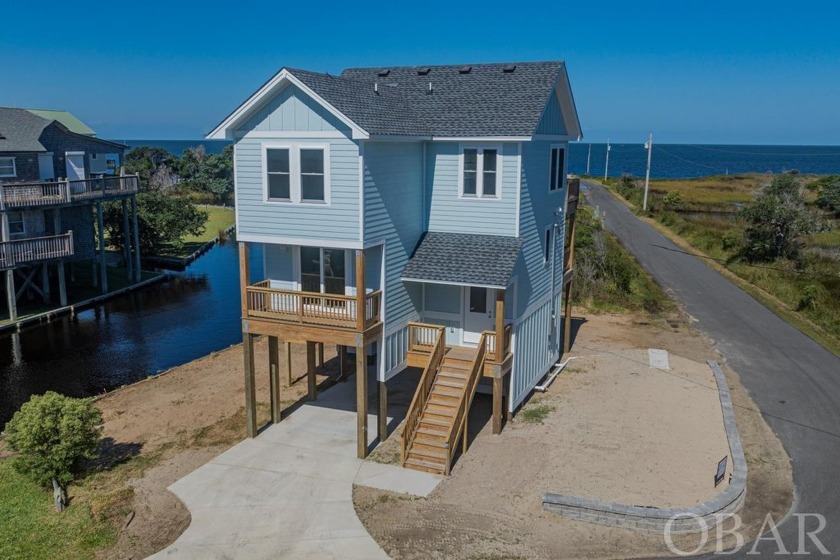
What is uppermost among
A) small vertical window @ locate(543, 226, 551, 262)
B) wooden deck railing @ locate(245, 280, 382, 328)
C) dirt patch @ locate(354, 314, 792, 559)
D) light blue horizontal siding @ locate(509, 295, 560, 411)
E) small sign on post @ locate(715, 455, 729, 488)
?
small vertical window @ locate(543, 226, 551, 262)

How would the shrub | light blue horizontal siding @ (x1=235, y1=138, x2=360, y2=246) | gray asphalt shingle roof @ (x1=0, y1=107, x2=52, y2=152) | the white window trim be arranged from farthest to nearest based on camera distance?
1. the shrub
2. gray asphalt shingle roof @ (x1=0, y1=107, x2=52, y2=152)
3. the white window trim
4. light blue horizontal siding @ (x1=235, y1=138, x2=360, y2=246)

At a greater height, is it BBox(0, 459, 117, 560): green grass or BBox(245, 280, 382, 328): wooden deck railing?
BBox(245, 280, 382, 328): wooden deck railing

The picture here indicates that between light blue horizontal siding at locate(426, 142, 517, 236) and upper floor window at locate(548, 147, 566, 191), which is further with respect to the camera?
upper floor window at locate(548, 147, 566, 191)

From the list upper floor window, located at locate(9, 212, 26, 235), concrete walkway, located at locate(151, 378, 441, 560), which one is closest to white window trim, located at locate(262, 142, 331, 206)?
concrete walkway, located at locate(151, 378, 441, 560)

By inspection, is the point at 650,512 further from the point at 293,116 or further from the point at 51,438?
the point at 51,438

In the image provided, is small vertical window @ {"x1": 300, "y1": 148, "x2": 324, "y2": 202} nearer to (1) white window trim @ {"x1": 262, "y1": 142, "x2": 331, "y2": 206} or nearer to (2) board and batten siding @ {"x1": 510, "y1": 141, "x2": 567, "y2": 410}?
(1) white window trim @ {"x1": 262, "y1": 142, "x2": 331, "y2": 206}

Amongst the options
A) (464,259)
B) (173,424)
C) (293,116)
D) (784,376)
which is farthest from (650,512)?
(173,424)

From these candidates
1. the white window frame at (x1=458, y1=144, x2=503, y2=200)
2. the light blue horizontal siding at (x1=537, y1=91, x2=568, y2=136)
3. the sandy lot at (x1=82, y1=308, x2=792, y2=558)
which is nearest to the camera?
the sandy lot at (x1=82, y1=308, x2=792, y2=558)

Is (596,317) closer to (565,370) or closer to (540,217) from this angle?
(565,370)

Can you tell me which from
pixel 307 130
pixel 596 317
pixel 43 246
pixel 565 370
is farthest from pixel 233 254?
pixel 307 130
